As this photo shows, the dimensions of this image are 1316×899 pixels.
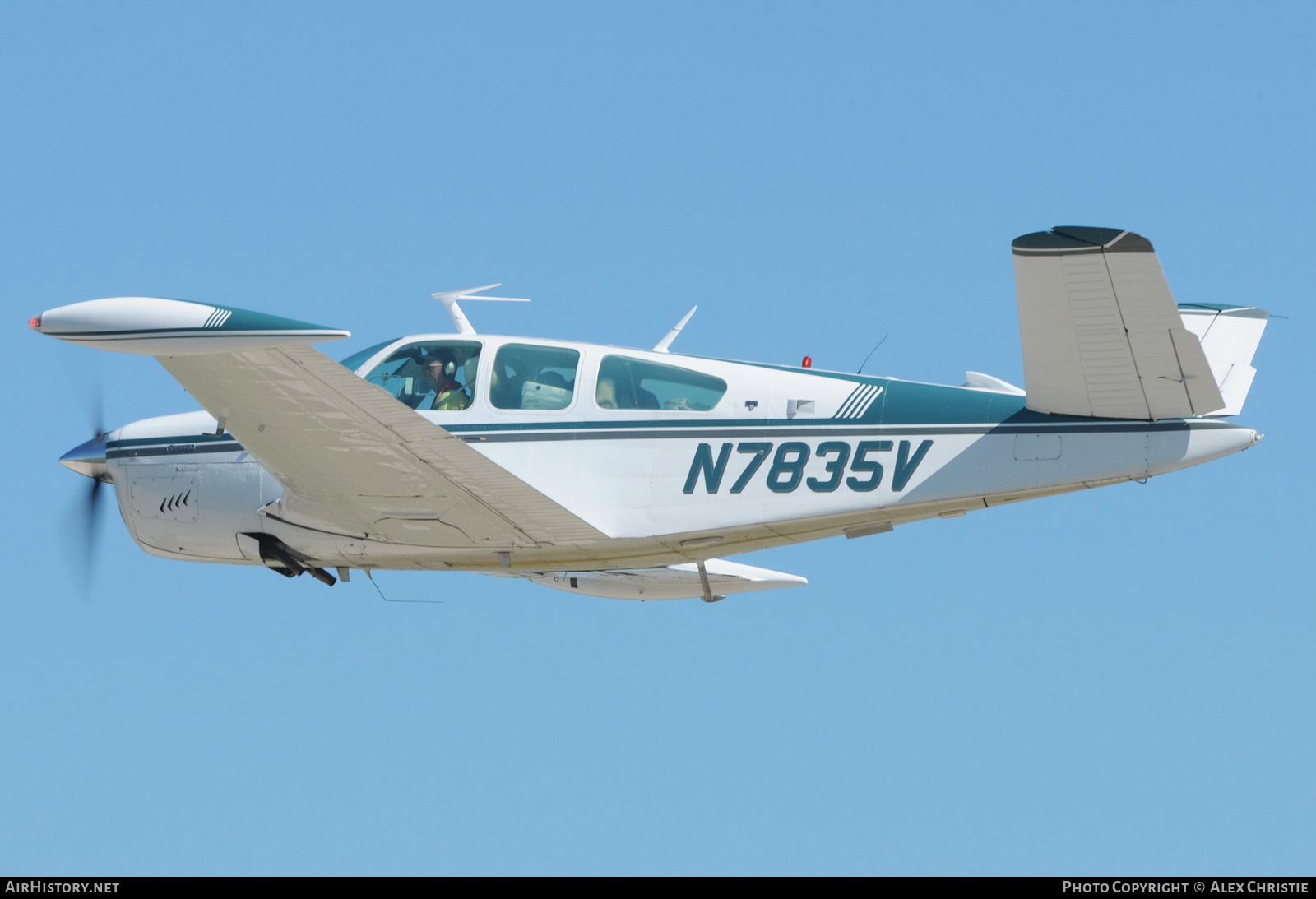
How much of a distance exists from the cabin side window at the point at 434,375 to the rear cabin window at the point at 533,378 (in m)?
0.20

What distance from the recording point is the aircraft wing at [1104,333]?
30.4 feet

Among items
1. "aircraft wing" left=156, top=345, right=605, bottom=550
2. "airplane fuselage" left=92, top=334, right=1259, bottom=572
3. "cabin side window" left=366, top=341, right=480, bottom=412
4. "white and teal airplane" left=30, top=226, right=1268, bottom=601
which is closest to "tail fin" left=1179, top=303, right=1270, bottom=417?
"white and teal airplane" left=30, top=226, right=1268, bottom=601

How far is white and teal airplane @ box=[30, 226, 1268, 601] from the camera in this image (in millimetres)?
9719

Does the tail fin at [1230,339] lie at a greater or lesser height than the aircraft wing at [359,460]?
greater

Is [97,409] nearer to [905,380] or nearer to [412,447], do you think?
[412,447]

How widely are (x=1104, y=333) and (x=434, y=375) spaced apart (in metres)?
5.01

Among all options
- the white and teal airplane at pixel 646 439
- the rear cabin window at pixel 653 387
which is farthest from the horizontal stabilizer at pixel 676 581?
the rear cabin window at pixel 653 387

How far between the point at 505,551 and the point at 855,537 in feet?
9.07

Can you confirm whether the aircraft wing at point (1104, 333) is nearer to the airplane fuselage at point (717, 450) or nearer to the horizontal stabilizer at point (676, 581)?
the airplane fuselage at point (717, 450)

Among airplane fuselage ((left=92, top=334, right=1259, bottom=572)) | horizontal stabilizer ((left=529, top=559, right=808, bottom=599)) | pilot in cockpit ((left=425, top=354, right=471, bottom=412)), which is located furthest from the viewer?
horizontal stabilizer ((left=529, top=559, right=808, bottom=599))

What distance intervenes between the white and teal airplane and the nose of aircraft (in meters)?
0.25

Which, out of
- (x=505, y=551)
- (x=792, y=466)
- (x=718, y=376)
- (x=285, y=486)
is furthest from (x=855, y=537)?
(x=285, y=486)

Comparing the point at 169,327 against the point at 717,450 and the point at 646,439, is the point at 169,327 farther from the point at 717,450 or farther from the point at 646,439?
the point at 717,450

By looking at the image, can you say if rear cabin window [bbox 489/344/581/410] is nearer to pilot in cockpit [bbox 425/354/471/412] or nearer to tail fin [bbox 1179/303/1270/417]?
pilot in cockpit [bbox 425/354/471/412]
